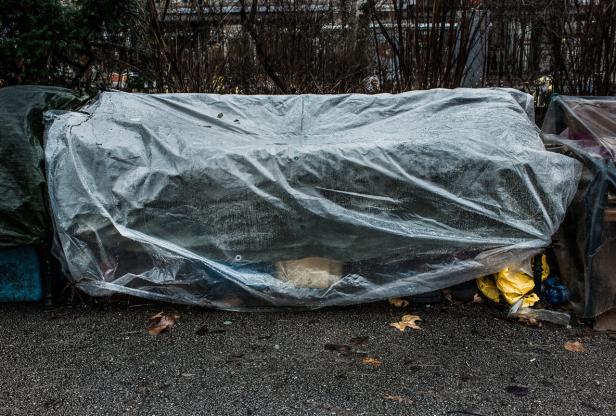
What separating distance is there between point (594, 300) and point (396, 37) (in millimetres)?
3639

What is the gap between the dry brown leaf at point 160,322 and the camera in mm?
3446

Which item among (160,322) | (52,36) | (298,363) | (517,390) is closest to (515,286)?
(517,390)

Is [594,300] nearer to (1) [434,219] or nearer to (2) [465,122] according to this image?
(1) [434,219]

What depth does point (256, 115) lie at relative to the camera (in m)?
4.25

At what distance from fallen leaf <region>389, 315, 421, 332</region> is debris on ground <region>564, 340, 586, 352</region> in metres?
0.88

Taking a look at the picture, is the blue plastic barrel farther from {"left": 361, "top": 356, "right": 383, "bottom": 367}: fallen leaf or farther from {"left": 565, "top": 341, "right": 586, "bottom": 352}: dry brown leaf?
{"left": 565, "top": 341, "right": 586, "bottom": 352}: dry brown leaf

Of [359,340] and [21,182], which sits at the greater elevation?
[21,182]

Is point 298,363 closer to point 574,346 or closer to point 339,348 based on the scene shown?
point 339,348

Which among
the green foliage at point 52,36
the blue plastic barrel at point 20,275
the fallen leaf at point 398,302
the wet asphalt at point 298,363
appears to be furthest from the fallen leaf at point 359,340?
the green foliage at point 52,36

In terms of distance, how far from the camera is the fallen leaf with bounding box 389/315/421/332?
3.45m

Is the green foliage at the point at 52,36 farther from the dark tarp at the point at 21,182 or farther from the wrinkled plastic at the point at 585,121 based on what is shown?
Result: the wrinkled plastic at the point at 585,121

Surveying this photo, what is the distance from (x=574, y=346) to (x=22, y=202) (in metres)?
3.61

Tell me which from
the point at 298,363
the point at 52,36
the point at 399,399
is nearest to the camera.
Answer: the point at 399,399

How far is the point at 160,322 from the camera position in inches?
140
